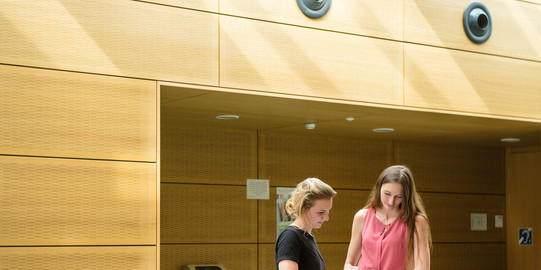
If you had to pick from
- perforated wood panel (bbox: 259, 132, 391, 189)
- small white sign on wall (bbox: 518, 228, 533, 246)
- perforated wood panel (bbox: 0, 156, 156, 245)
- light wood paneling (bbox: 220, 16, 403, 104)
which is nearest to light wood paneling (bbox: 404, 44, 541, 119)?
light wood paneling (bbox: 220, 16, 403, 104)

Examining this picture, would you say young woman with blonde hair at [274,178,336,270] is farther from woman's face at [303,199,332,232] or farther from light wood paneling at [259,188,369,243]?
light wood paneling at [259,188,369,243]

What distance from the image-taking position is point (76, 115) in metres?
4.71

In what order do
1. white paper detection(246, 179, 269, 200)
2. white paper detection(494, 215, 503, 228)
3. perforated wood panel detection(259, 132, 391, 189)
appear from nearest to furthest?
white paper detection(246, 179, 269, 200) → perforated wood panel detection(259, 132, 391, 189) → white paper detection(494, 215, 503, 228)

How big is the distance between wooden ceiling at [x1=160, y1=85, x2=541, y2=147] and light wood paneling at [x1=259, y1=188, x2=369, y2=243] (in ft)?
2.24

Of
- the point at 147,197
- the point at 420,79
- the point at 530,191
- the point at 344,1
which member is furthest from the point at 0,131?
the point at 530,191

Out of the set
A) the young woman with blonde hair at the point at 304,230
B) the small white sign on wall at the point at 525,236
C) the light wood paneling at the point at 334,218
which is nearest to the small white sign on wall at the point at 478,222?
the small white sign on wall at the point at 525,236

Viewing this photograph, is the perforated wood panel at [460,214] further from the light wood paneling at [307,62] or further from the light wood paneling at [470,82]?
the light wood paneling at [307,62]

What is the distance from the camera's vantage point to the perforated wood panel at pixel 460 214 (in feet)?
30.0

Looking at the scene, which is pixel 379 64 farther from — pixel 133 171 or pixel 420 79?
pixel 133 171

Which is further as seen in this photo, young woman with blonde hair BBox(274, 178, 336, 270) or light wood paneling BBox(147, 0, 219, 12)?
light wood paneling BBox(147, 0, 219, 12)

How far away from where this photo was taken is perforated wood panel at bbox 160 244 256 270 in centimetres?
726

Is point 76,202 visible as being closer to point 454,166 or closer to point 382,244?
point 382,244

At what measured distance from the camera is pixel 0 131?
14.7 feet

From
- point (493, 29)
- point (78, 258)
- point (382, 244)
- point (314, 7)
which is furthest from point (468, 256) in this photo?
point (78, 258)
